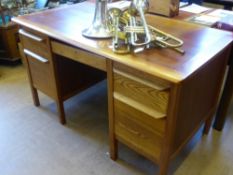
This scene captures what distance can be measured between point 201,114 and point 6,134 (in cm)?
130

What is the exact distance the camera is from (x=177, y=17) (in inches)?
65.6

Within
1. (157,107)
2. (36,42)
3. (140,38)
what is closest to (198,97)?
(157,107)

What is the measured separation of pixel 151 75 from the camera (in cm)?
101

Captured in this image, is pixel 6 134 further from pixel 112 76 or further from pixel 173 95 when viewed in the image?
pixel 173 95

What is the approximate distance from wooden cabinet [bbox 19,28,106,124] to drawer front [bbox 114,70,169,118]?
559 millimetres

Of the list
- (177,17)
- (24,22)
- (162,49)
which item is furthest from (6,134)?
(177,17)

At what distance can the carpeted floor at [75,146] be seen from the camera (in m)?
1.47

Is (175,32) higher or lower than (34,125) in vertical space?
higher

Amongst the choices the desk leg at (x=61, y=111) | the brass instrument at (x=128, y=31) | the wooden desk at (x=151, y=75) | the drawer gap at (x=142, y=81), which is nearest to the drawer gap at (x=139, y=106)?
the wooden desk at (x=151, y=75)

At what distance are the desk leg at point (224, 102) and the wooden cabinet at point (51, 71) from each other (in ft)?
3.12

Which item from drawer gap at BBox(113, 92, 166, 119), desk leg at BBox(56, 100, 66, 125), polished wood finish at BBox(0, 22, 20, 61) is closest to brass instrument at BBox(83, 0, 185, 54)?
drawer gap at BBox(113, 92, 166, 119)

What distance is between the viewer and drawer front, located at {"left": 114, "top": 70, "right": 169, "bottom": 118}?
1.04 m

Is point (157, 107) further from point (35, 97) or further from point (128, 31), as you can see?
point (35, 97)

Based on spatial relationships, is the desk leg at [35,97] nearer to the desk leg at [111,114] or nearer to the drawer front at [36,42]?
the drawer front at [36,42]
